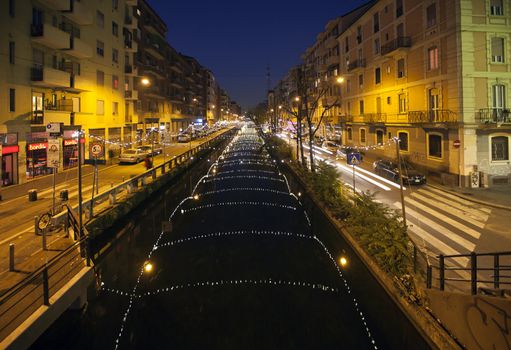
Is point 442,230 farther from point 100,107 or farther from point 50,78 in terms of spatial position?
point 100,107

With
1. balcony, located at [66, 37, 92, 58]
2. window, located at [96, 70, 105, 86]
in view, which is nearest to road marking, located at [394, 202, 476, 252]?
balcony, located at [66, 37, 92, 58]

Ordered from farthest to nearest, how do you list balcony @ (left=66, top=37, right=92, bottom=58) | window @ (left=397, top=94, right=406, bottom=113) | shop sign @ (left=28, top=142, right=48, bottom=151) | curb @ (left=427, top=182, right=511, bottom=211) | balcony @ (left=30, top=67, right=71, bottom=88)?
1. window @ (left=397, top=94, right=406, bottom=113)
2. balcony @ (left=66, top=37, right=92, bottom=58)
3. shop sign @ (left=28, top=142, right=48, bottom=151)
4. balcony @ (left=30, top=67, right=71, bottom=88)
5. curb @ (left=427, top=182, right=511, bottom=211)

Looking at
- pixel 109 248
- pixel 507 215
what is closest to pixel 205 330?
pixel 109 248

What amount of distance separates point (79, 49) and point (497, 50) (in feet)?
101

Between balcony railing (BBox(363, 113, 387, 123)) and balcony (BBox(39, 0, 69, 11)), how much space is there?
1150 inches

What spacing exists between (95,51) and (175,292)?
32.3 meters

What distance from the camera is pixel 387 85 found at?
36.8 meters

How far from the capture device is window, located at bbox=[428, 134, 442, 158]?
27344 millimetres

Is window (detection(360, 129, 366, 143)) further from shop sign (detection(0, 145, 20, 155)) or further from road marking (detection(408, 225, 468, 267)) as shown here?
shop sign (detection(0, 145, 20, 155))

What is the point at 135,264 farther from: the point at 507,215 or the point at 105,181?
the point at 507,215

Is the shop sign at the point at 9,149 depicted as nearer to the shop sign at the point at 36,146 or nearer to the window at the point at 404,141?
the shop sign at the point at 36,146

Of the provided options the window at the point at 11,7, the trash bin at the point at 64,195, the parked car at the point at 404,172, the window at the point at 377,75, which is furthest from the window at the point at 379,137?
the window at the point at 11,7

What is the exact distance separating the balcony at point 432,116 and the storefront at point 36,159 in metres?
28.4

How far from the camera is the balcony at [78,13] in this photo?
29.6 meters
